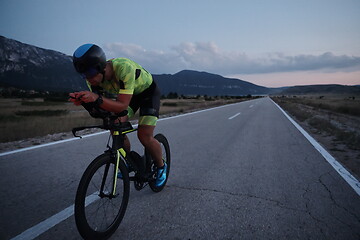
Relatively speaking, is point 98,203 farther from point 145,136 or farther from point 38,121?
point 38,121

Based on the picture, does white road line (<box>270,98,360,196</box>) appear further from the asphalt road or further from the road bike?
the road bike

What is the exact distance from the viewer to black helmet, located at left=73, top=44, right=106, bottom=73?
1.90m

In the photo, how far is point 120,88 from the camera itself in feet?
6.73

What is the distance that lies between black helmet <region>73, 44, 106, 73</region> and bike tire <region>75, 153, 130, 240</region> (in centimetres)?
85

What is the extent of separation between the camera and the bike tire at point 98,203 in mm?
1744

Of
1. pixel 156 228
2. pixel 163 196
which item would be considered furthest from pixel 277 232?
pixel 163 196

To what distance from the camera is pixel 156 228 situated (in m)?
2.08

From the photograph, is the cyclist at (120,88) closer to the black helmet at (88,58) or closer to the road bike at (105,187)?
the black helmet at (88,58)

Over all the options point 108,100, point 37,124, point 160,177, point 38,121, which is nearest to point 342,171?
point 160,177

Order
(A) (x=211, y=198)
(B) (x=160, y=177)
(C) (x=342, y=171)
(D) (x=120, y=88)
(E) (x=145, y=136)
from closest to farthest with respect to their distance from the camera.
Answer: (D) (x=120, y=88)
(E) (x=145, y=136)
(A) (x=211, y=198)
(B) (x=160, y=177)
(C) (x=342, y=171)

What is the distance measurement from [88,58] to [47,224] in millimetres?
1710

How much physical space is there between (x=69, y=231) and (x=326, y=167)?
14.2 feet

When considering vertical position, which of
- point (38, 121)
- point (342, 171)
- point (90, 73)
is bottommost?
point (38, 121)

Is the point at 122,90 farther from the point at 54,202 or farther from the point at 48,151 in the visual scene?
the point at 48,151
